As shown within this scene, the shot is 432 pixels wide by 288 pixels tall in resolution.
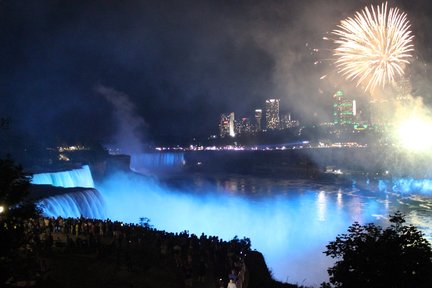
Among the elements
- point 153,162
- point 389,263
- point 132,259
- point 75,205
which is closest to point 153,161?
point 153,162

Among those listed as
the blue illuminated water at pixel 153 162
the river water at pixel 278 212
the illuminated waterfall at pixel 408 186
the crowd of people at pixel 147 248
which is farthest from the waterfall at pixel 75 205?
the blue illuminated water at pixel 153 162

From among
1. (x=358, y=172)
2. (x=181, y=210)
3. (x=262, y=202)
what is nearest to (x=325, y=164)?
(x=358, y=172)

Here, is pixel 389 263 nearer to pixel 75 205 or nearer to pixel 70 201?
pixel 70 201

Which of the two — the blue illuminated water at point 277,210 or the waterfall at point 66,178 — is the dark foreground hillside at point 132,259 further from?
A: the waterfall at point 66,178

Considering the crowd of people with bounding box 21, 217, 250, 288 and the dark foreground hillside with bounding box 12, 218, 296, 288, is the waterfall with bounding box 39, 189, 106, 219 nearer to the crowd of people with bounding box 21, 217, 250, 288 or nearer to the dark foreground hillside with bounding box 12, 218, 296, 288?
the crowd of people with bounding box 21, 217, 250, 288

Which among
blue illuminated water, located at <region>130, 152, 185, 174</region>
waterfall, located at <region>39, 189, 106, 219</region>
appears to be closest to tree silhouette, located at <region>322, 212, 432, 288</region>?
waterfall, located at <region>39, 189, 106, 219</region>
